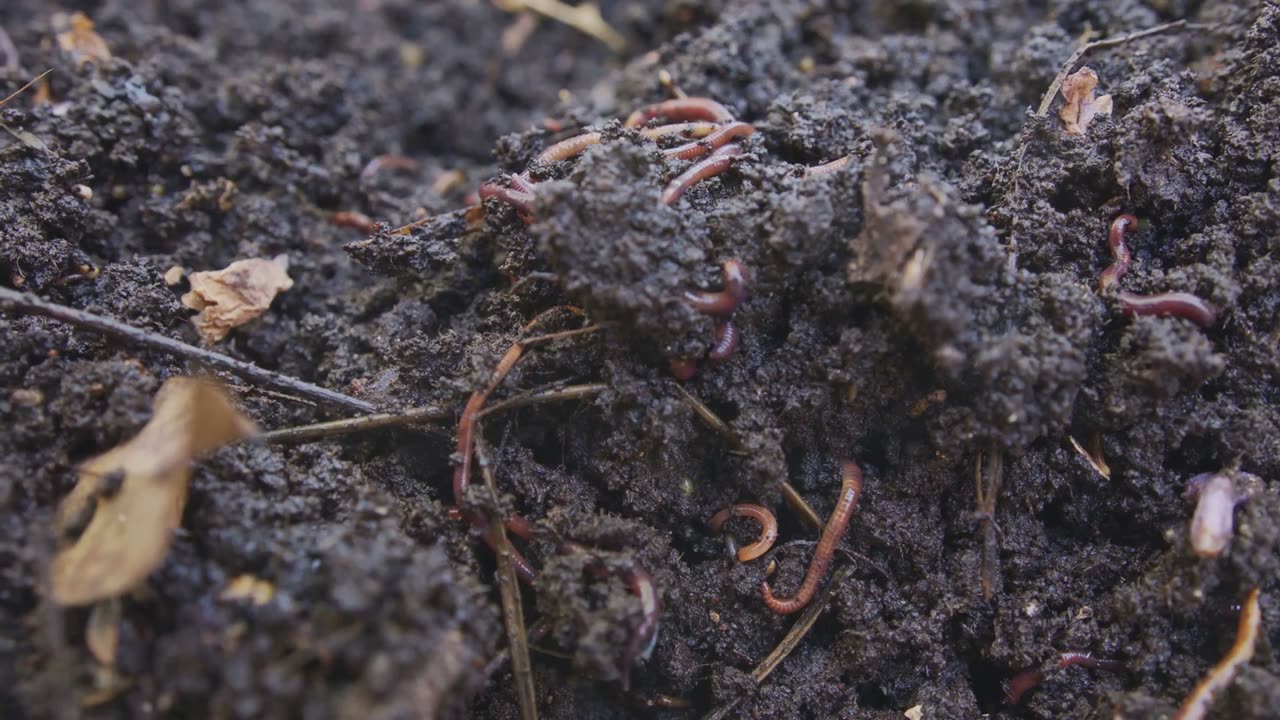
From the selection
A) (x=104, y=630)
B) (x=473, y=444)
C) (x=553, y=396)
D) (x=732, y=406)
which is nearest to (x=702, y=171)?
(x=732, y=406)

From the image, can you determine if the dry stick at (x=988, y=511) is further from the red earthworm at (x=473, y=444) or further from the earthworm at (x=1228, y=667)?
the red earthworm at (x=473, y=444)

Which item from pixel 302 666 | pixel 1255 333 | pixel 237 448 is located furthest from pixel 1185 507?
pixel 237 448

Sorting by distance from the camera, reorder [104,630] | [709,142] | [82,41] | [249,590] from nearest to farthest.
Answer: [104,630] < [249,590] < [709,142] < [82,41]

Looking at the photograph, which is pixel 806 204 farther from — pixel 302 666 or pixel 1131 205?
pixel 302 666

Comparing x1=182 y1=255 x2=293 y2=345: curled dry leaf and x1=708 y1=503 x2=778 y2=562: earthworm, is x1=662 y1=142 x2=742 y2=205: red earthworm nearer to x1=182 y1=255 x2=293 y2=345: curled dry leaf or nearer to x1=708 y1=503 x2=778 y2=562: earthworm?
Answer: x1=708 y1=503 x2=778 y2=562: earthworm

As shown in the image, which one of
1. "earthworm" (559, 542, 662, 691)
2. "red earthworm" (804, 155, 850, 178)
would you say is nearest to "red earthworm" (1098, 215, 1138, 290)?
"red earthworm" (804, 155, 850, 178)

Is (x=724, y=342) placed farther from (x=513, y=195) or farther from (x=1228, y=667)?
(x=1228, y=667)

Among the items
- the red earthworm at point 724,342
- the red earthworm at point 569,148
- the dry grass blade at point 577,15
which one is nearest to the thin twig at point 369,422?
the red earthworm at point 724,342
